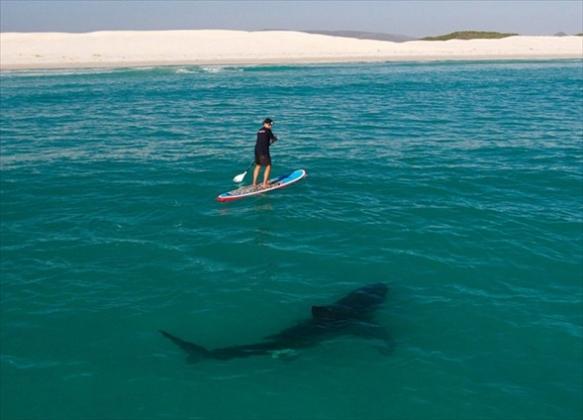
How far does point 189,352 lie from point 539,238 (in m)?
11.2

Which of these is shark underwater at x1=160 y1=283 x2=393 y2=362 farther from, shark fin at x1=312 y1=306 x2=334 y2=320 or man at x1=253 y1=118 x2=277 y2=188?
man at x1=253 y1=118 x2=277 y2=188

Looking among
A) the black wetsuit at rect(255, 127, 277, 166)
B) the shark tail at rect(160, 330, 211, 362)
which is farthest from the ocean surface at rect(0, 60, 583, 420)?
the black wetsuit at rect(255, 127, 277, 166)

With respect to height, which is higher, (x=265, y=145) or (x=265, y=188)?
(x=265, y=145)

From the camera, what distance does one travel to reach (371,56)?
307 ft

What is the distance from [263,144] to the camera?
68.5ft

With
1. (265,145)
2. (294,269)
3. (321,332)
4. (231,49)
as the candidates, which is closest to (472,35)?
(231,49)

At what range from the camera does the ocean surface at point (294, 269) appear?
1006 cm

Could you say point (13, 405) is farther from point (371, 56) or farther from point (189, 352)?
point (371, 56)

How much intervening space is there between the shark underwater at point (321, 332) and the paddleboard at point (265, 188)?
8.58 metres

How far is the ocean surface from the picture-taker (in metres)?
10.1

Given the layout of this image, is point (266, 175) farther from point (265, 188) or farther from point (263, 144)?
point (263, 144)

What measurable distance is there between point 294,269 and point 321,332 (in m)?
3.47

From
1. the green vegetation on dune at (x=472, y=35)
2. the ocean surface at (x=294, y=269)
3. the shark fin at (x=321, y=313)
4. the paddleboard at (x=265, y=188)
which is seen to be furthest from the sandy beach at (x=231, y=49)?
the shark fin at (x=321, y=313)

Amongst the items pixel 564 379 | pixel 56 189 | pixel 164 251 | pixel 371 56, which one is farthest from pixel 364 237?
pixel 371 56
